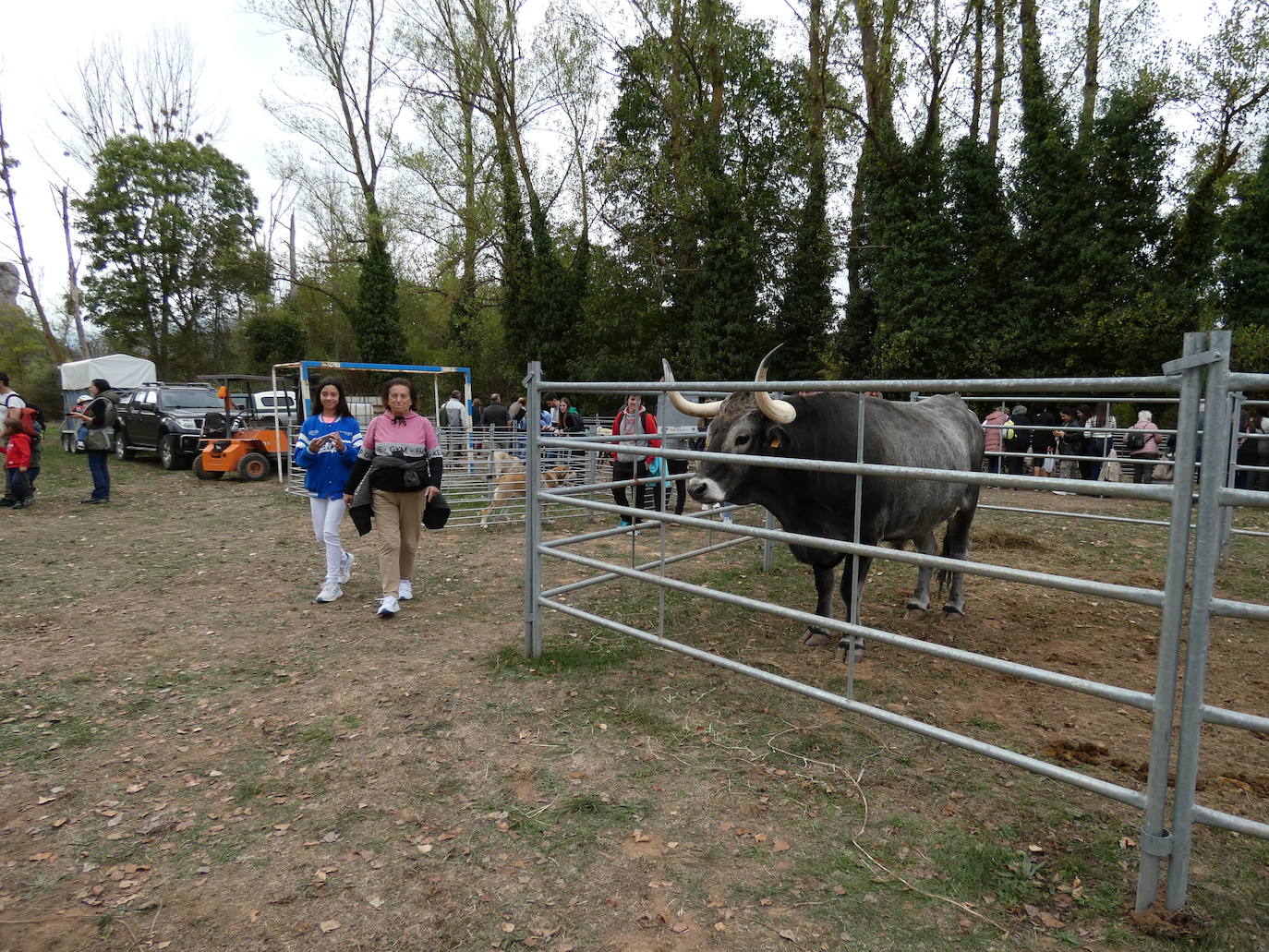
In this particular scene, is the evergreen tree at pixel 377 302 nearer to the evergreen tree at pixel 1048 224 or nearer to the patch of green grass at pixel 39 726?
the evergreen tree at pixel 1048 224

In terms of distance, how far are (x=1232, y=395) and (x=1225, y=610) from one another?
703 centimetres

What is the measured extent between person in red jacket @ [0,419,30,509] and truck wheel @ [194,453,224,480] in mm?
3247

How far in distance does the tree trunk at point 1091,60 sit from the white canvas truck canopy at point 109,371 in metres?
29.4

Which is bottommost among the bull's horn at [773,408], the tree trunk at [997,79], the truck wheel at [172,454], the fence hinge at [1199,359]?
the truck wheel at [172,454]

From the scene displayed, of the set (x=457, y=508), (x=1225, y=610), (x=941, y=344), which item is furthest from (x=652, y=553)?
(x=941, y=344)

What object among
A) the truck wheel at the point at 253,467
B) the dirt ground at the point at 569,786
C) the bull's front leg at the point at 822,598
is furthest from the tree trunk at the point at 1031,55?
the truck wheel at the point at 253,467

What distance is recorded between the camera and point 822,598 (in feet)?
15.3

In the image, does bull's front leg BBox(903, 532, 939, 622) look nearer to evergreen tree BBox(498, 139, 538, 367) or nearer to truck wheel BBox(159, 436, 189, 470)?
truck wheel BBox(159, 436, 189, 470)

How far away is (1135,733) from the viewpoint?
3.60 m

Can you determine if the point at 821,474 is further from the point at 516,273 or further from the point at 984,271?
the point at 516,273

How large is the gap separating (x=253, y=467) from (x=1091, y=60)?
22356 millimetres

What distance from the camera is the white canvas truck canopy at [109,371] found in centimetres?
2419

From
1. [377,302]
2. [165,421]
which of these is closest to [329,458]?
[165,421]

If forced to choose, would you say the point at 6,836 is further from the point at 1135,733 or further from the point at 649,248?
the point at 649,248
